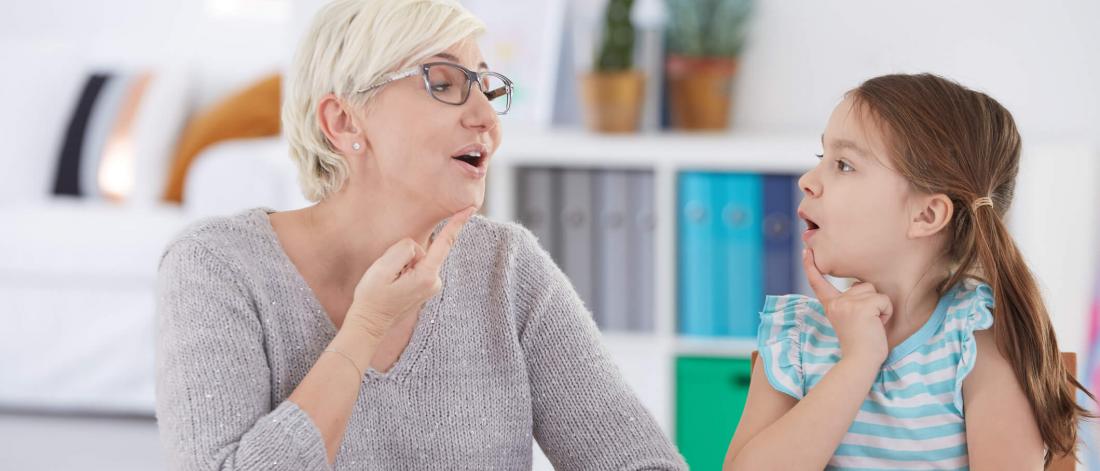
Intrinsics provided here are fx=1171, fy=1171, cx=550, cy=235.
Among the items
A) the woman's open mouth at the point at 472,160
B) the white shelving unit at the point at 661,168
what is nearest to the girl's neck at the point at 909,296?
the woman's open mouth at the point at 472,160

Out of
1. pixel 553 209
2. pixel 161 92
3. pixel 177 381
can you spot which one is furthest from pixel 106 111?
pixel 177 381

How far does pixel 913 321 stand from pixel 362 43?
2.32 feet

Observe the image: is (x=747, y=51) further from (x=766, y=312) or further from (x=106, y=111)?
(x=106, y=111)

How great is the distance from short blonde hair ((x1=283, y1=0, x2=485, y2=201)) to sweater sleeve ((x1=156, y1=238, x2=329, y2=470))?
0.23 m

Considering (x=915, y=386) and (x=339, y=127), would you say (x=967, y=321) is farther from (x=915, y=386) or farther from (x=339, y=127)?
(x=339, y=127)

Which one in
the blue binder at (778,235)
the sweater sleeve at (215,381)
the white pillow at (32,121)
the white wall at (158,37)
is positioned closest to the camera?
the sweater sleeve at (215,381)

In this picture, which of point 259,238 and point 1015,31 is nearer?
point 259,238

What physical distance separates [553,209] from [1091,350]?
125cm

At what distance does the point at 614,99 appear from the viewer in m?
2.83

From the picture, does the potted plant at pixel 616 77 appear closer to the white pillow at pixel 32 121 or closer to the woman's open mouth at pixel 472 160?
the woman's open mouth at pixel 472 160

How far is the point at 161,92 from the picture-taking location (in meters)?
3.82

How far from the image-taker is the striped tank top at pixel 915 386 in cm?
124

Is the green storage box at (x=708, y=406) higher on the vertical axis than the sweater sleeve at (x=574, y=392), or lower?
lower

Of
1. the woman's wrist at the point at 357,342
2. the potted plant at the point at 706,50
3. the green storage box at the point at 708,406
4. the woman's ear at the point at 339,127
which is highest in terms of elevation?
the potted plant at the point at 706,50
